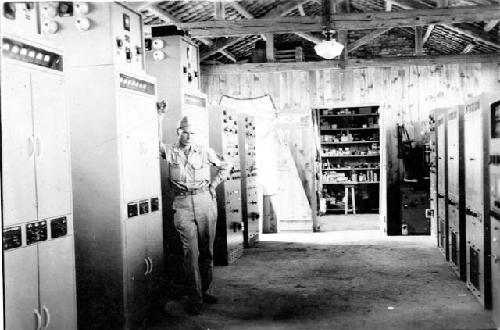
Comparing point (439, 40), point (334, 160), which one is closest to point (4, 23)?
point (439, 40)

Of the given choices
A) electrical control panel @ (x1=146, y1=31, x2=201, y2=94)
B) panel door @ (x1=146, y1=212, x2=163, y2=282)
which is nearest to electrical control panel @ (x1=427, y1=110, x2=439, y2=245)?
electrical control panel @ (x1=146, y1=31, x2=201, y2=94)

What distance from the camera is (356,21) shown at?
758 centimetres

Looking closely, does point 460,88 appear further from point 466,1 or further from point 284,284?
point 284,284

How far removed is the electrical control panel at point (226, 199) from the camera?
23.6ft

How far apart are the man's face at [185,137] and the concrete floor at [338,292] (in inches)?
63.3

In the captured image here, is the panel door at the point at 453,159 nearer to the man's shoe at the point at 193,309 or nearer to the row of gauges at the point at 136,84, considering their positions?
the man's shoe at the point at 193,309

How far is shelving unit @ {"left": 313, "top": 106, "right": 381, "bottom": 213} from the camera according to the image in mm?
12742

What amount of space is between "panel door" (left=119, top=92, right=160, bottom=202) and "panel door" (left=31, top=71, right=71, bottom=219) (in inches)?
29.3

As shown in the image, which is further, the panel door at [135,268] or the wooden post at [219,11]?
the wooden post at [219,11]

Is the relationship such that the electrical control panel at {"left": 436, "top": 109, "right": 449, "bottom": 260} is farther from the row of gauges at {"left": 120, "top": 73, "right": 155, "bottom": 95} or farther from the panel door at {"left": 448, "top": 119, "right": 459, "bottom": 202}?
the row of gauges at {"left": 120, "top": 73, "right": 155, "bottom": 95}

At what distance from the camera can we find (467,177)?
5.29 m

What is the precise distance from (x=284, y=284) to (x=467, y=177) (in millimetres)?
2336

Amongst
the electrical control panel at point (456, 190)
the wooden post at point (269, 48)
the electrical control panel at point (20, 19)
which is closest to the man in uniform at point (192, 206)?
the electrical control panel at point (20, 19)

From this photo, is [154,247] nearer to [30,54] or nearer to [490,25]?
[30,54]
